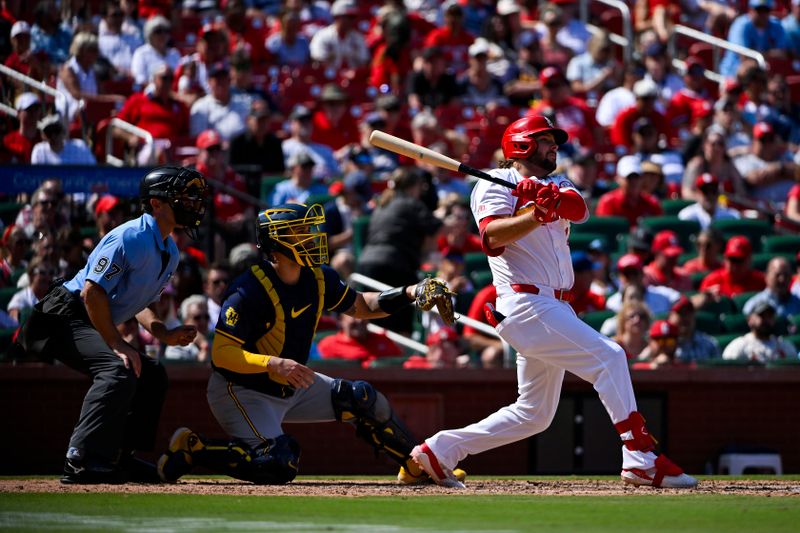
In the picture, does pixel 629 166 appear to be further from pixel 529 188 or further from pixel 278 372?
pixel 278 372

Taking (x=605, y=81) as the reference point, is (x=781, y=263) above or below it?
below

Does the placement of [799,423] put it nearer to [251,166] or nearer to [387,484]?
[387,484]

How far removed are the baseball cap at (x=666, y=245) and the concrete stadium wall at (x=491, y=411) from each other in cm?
207

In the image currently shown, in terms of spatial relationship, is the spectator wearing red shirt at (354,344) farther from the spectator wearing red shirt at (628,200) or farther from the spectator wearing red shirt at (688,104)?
the spectator wearing red shirt at (688,104)

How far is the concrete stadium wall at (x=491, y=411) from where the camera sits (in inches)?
401

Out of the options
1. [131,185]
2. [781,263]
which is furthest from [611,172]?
[131,185]

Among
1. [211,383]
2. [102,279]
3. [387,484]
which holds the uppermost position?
[102,279]

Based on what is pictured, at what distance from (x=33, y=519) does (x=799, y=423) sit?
6450 millimetres

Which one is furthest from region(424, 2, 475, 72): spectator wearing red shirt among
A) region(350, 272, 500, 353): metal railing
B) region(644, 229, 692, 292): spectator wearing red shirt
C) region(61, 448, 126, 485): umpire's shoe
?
region(61, 448, 126, 485): umpire's shoe

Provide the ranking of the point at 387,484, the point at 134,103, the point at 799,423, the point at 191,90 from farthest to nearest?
the point at 191,90
the point at 134,103
the point at 799,423
the point at 387,484

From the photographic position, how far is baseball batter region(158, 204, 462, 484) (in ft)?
26.1

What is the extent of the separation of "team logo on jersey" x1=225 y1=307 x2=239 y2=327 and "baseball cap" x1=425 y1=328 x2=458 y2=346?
3280 millimetres

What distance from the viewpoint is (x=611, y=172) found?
1548cm

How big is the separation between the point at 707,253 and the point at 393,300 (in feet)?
19.0
